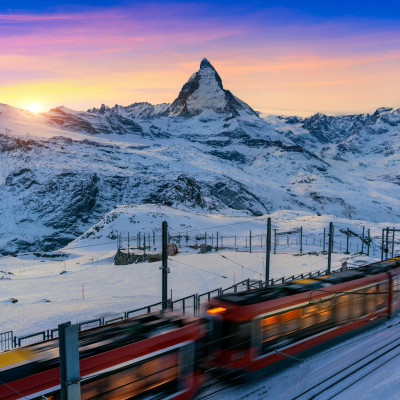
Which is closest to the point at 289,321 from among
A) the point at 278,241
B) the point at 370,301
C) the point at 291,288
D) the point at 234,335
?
the point at 291,288

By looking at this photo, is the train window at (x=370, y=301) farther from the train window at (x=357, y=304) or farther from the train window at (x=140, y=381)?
the train window at (x=140, y=381)

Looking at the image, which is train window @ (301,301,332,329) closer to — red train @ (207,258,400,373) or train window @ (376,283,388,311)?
red train @ (207,258,400,373)

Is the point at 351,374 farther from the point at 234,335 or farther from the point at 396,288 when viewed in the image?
the point at 396,288

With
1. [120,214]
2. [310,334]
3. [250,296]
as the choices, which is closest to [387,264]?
[310,334]

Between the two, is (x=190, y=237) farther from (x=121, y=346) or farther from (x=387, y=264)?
(x=121, y=346)

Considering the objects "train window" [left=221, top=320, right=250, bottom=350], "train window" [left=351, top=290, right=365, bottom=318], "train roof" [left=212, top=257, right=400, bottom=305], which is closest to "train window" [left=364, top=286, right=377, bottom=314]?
"train window" [left=351, top=290, right=365, bottom=318]

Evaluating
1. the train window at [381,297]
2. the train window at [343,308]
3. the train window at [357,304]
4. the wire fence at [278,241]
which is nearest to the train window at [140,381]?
the train window at [343,308]

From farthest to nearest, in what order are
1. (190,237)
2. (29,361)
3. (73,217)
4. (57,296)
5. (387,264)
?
(73,217)
(190,237)
(57,296)
(387,264)
(29,361)

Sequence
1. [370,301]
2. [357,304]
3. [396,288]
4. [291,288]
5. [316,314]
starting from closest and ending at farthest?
1. [316,314]
2. [291,288]
3. [357,304]
4. [370,301]
5. [396,288]
